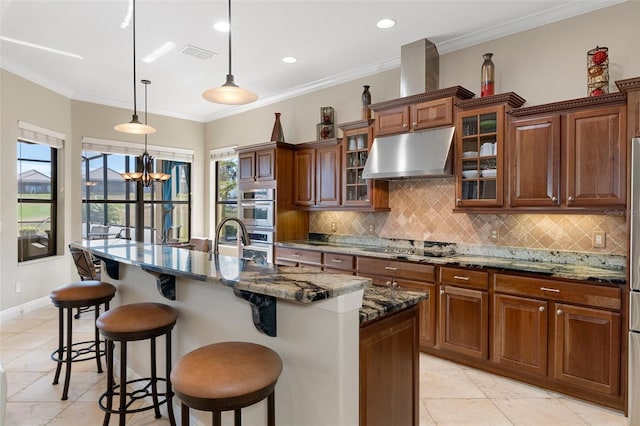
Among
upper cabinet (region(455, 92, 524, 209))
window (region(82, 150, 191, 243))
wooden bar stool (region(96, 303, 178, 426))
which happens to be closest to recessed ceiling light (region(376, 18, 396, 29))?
upper cabinet (region(455, 92, 524, 209))

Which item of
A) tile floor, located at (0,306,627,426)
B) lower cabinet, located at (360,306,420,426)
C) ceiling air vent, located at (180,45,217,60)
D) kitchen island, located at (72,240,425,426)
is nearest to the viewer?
kitchen island, located at (72,240,425,426)

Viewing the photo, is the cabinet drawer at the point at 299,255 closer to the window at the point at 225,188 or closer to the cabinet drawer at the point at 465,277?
the cabinet drawer at the point at 465,277

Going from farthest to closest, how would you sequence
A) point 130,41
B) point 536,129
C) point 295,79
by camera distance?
point 295,79 → point 130,41 → point 536,129

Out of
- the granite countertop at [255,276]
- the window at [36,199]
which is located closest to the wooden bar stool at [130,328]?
the granite countertop at [255,276]

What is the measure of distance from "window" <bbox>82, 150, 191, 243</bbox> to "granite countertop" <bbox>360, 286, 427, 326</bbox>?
522 cm

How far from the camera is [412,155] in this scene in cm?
374

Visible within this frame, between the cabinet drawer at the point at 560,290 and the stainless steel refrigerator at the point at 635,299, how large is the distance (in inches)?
5.9

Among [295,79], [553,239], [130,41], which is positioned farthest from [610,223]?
[130,41]

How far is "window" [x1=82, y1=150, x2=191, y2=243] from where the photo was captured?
6.08m

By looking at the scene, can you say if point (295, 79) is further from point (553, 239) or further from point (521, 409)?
point (521, 409)

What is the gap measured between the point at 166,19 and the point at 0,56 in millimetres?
2472

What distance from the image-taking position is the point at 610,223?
3.02 meters

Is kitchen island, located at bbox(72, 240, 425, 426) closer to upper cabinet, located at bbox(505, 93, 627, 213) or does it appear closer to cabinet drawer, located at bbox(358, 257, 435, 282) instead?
cabinet drawer, located at bbox(358, 257, 435, 282)

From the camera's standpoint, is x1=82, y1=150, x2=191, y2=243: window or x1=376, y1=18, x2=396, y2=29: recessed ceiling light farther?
x1=82, y1=150, x2=191, y2=243: window
